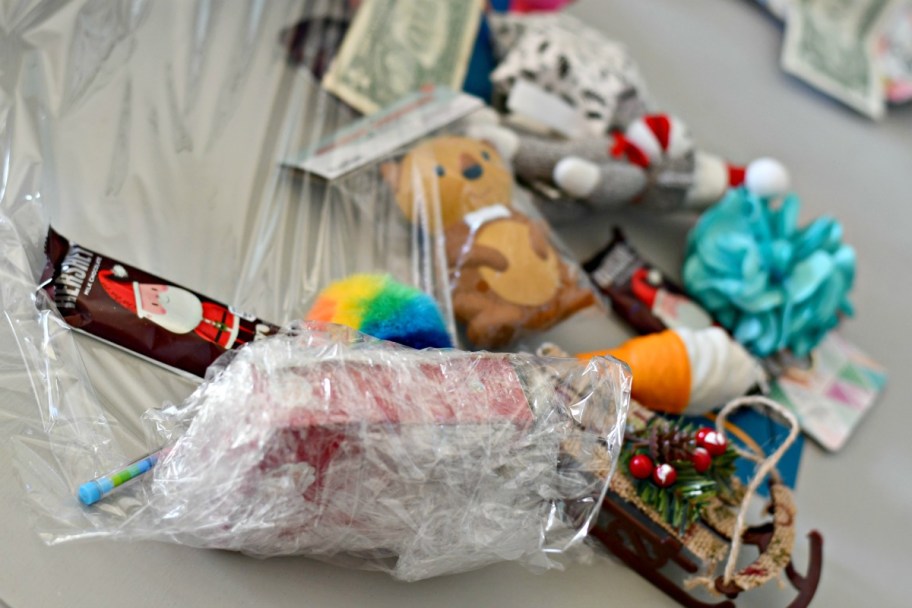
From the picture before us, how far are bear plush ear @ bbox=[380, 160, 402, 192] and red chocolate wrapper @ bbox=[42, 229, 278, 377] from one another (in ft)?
0.85

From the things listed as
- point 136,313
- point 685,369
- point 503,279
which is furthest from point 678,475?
point 136,313

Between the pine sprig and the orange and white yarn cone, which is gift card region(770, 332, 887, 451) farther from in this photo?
the pine sprig

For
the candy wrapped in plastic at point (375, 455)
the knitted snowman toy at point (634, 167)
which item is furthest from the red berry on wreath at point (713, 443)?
the knitted snowman toy at point (634, 167)

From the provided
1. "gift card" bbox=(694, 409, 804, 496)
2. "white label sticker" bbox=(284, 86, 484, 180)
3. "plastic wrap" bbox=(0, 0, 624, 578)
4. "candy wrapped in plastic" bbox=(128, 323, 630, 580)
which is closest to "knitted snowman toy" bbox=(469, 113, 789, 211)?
"white label sticker" bbox=(284, 86, 484, 180)

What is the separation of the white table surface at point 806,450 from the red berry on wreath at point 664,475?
9cm

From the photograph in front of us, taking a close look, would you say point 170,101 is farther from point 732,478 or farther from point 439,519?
point 732,478

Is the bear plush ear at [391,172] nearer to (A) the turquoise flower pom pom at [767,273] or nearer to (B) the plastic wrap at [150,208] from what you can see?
(B) the plastic wrap at [150,208]

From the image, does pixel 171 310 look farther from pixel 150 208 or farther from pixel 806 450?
pixel 806 450

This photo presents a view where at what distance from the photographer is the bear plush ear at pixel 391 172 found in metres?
0.84

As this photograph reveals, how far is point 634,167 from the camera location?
97 cm

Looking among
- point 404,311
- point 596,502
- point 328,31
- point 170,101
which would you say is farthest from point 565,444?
point 328,31

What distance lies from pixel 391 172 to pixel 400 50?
249 mm

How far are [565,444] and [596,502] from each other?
0.06m

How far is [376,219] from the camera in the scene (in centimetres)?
84
